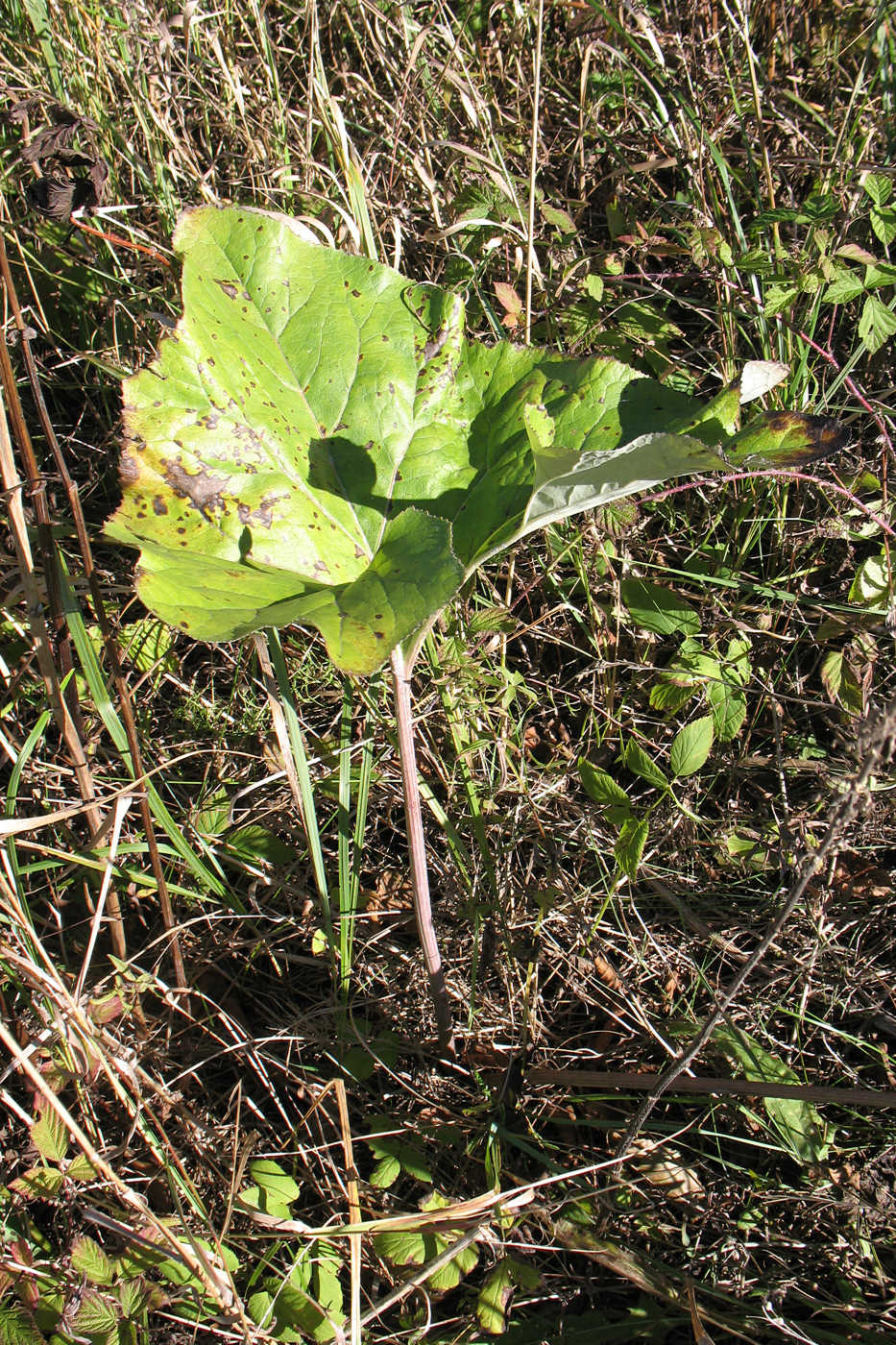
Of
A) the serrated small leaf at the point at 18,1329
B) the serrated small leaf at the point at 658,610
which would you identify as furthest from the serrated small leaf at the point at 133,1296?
the serrated small leaf at the point at 658,610

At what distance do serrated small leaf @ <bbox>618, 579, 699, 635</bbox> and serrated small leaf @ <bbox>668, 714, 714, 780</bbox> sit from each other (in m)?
0.29

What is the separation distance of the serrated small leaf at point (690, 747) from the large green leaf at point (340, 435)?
28.3 inches

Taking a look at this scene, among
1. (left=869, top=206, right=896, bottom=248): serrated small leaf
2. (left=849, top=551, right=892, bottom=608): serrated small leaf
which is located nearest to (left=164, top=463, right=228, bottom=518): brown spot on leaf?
(left=849, top=551, right=892, bottom=608): serrated small leaf

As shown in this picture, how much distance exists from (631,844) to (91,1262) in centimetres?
123

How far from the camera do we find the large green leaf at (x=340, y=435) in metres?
1.48

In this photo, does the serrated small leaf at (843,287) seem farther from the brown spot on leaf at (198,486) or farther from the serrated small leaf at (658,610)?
the brown spot on leaf at (198,486)

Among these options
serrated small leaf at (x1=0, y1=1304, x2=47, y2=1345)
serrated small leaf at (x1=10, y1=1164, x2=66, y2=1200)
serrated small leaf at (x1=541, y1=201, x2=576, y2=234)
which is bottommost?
serrated small leaf at (x1=0, y1=1304, x2=47, y2=1345)

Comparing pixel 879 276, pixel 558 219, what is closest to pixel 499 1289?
pixel 879 276

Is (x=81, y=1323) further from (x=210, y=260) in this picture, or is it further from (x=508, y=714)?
(x=210, y=260)

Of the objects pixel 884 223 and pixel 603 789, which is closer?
pixel 603 789

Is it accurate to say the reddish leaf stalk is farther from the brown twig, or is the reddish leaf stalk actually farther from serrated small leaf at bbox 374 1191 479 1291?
the brown twig

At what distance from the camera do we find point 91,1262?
5.59 feet

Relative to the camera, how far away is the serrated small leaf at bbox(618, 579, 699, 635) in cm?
235

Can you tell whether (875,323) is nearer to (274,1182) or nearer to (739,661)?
(739,661)
